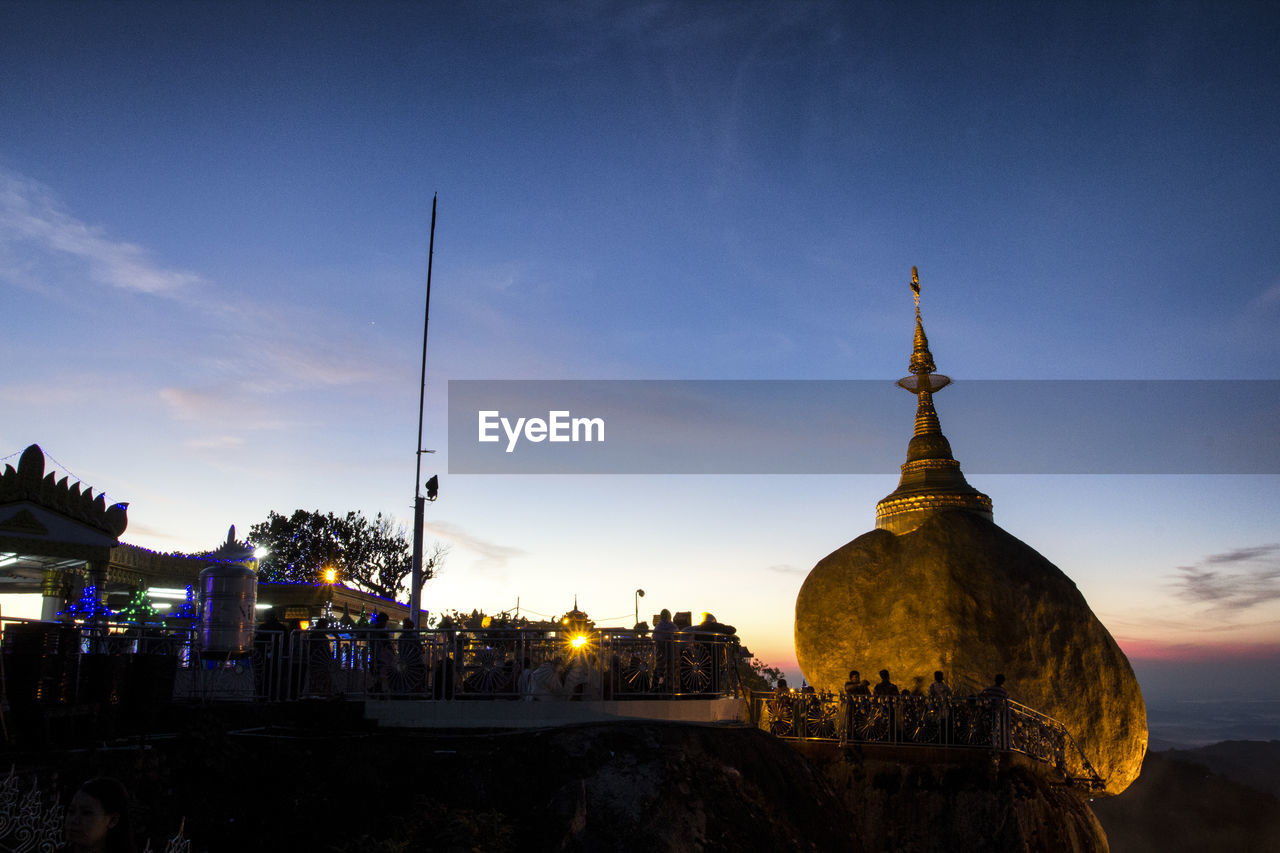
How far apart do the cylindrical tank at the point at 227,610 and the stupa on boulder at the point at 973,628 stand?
18875 mm

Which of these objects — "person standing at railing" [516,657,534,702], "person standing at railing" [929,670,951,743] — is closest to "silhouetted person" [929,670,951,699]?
"person standing at railing" [929,670,951,743]

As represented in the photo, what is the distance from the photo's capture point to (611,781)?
39.8 feet

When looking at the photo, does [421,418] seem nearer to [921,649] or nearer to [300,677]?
[300,677]

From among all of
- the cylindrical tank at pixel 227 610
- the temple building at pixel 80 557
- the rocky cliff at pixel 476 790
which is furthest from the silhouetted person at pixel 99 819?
→ the temple building at pixel 80 557

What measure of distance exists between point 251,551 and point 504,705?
21.2 ft

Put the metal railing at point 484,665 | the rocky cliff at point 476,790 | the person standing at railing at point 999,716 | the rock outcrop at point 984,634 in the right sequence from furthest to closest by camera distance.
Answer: the rock outcrop at point 984,634
the person standing at railing at point 999,716
the metal railing at point 484,665
the rocky cliff at point 476,790

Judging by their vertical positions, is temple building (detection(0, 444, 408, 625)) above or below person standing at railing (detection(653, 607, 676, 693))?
above

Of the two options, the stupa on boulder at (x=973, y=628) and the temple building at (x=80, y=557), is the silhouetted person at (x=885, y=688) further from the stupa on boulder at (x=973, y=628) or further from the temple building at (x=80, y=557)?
the temple building at (x=80, y=557)

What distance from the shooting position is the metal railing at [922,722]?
1973cm

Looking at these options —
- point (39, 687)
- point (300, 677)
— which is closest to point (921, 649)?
point (300, 677)

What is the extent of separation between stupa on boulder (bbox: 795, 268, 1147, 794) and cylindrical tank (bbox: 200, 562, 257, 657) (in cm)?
1888

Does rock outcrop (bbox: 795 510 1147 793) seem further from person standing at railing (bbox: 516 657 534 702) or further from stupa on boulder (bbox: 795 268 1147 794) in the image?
person standing at railing (bbox: 516 657 534 702)

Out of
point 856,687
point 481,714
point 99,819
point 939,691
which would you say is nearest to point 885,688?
point 856,687

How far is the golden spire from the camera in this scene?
32438 mm
